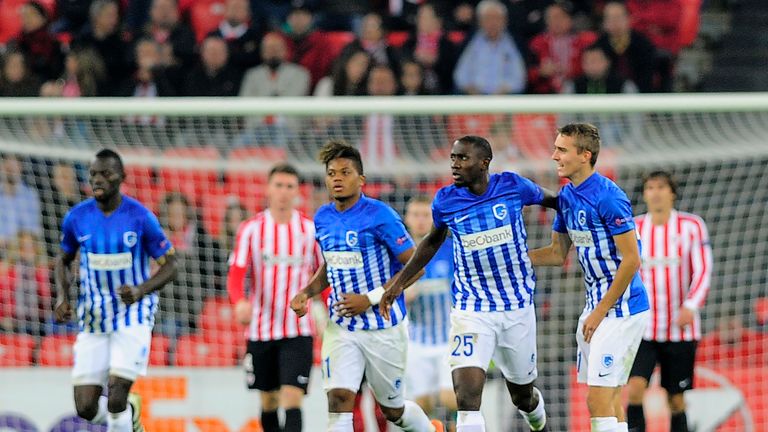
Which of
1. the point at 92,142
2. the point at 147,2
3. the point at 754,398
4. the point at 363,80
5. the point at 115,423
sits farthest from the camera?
the point at 147,2

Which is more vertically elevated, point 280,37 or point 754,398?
point 280,37

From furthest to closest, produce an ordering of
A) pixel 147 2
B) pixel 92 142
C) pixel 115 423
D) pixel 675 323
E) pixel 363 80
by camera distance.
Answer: pixel 147 2 → pixel 363 80 → pixel 92 142 → pixel 675 323 → pixel 115 423

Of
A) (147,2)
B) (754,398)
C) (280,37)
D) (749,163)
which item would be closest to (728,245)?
(749,163)

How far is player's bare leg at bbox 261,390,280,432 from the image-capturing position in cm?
906

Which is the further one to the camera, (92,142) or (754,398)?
(92,142)

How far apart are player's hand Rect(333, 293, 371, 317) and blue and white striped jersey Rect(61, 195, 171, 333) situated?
1.57 metres

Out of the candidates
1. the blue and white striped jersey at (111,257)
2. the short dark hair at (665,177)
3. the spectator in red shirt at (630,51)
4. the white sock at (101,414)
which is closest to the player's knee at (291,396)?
the blue and white striped jersey at (111,257)

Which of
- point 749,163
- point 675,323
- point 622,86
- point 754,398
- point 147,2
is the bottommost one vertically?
point 754,398

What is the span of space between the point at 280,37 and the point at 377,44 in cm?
92

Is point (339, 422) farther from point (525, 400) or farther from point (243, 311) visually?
point (243, 311)

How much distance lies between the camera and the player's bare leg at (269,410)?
9.06 m

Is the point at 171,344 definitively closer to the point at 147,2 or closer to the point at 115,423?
the point at 115,423

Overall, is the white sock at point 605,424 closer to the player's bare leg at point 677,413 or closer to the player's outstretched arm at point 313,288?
the player's outstretched arm at point 313,288

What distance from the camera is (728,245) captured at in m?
11.0
